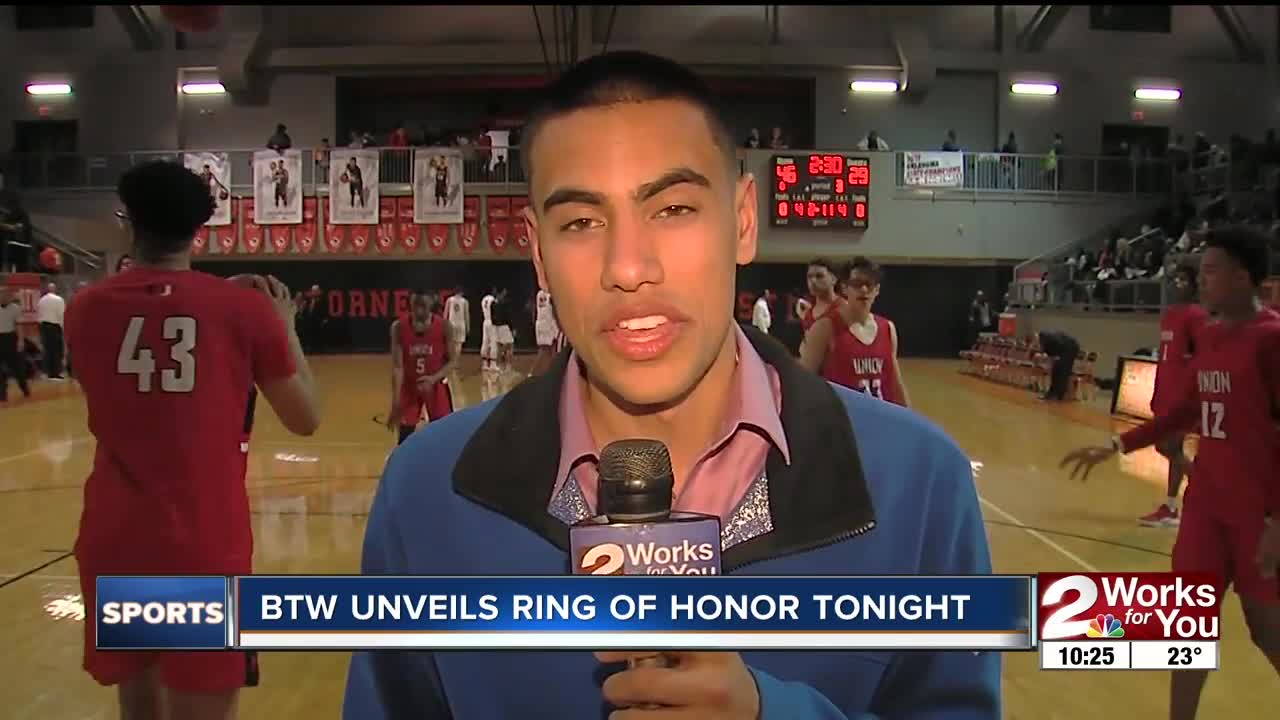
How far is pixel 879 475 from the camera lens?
4.15ft

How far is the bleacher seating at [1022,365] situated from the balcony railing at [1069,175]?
405 centimetres

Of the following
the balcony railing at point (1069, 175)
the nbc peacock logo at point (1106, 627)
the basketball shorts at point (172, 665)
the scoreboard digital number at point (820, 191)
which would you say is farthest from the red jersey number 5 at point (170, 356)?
the balcony railing at point (1069, 175)

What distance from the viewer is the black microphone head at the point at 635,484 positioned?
1050mm

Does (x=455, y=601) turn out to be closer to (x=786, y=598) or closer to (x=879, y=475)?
(x=786, y=598)

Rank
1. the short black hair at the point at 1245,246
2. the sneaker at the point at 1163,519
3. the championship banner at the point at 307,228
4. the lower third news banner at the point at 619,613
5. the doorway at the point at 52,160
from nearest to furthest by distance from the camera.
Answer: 1. the lower third news banner at the point at 619,613
2. the short black hair at the point at 1245,246
3. the sneaker at the point at 1163,519
4. the doorway at the point at 52,160
5. the championship banner at the point at 307,228

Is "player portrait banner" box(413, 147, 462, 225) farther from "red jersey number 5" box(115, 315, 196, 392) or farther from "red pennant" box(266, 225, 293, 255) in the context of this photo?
"red jersey number 5" box(115, 315, 196, 392)

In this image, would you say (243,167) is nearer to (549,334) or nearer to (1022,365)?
(549,334)

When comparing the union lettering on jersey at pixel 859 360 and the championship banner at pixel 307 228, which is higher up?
the championship banner at pixel 307 228

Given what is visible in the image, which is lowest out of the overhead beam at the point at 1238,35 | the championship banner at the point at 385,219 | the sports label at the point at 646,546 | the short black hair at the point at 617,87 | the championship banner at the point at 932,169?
the sports label at the point at 646,546

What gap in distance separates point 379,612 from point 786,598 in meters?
0.60

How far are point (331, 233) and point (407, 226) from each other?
4.47 feet

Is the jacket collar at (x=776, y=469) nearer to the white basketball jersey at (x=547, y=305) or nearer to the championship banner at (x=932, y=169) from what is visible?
the white basketball jersey at (x=547, y=305)

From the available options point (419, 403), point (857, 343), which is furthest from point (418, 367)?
point (857, 343)

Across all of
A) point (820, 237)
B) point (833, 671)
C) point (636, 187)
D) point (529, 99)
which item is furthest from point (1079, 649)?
point (820, 237)
